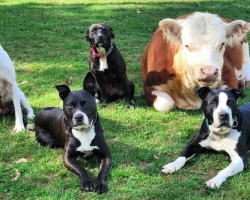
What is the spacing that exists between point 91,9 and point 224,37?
862 cm

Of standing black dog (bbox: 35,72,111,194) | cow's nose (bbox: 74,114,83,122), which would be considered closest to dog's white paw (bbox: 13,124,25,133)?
standing black dog (bbox: 35,72,111,194)

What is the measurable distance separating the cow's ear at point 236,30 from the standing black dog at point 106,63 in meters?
1.58

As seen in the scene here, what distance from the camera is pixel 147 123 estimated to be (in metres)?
5.03

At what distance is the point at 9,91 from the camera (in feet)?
16.7

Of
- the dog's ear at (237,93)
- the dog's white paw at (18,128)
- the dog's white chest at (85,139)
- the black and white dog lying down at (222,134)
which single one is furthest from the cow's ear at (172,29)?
the dog's white paw at (18,128)

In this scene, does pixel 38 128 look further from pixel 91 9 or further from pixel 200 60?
pixel 91 9

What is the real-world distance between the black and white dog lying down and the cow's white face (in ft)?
2.35

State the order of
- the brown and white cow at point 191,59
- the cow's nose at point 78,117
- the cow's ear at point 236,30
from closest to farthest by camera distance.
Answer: the cow's nose at point 78,117 → the brown and white cow at point 191,59 → the cow's ear at point 236,30

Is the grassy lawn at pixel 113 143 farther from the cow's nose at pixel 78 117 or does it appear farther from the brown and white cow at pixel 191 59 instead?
the cow's nose at pixel 78 117

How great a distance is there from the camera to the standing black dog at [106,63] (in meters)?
5.32

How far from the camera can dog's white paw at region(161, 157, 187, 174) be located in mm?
3803

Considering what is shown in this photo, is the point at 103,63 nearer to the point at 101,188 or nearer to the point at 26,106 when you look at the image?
the point at 26,106

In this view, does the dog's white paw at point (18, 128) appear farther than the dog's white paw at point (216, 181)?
Yes

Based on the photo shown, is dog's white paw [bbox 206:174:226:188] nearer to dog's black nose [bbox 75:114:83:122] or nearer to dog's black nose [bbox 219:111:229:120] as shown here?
dog's black nose [bbox 219:111:229:120]
